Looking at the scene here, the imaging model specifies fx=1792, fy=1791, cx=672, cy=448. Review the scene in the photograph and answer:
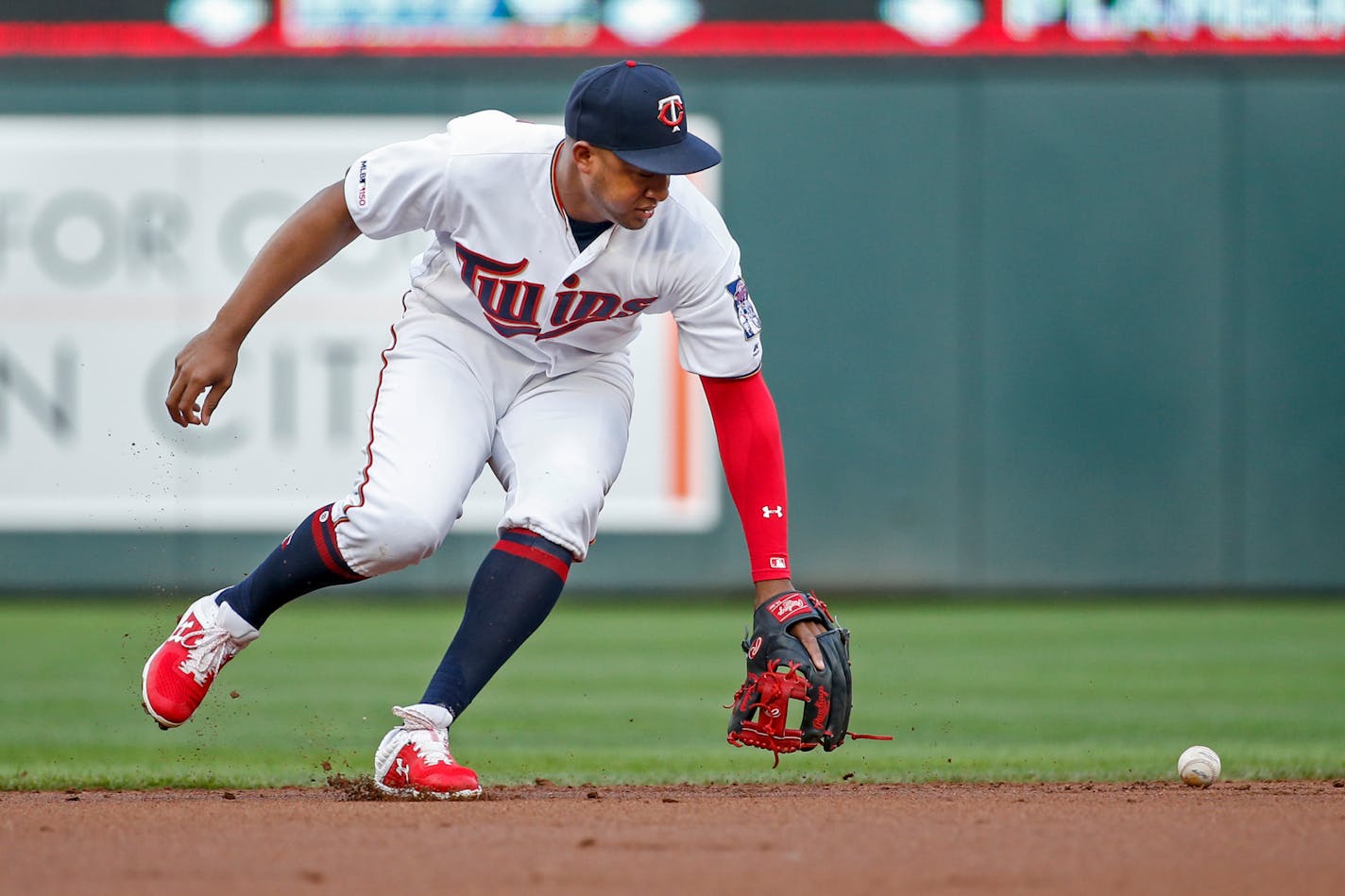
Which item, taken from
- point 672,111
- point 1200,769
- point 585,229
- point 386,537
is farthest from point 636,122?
point 1200,769

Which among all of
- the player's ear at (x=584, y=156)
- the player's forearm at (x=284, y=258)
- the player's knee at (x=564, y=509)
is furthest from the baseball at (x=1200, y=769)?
the player's forearm at (x=284, y=258)

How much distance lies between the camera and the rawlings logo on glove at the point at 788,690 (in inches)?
137

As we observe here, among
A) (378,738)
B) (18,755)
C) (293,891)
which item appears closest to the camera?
(293,891)

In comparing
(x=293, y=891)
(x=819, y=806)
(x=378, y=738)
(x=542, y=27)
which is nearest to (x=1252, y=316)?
(x=542, y=27)

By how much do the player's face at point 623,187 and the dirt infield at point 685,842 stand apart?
112 cm

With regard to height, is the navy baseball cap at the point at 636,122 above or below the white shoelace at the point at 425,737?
above

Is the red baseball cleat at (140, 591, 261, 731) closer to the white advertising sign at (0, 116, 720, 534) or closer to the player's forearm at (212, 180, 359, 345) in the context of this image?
the player's forearm at (212, 180, 359, 345)

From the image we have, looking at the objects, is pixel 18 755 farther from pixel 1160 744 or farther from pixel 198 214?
pixel 198 214

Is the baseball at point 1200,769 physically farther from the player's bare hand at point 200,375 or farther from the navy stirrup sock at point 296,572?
the player's bare hand at point 200,375

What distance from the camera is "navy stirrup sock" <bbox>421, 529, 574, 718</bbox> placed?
134 inches

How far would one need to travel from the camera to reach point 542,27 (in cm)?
948

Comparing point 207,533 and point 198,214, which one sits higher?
point 198,214

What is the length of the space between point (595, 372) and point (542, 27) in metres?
6.09

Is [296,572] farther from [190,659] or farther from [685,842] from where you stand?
[685,842]
